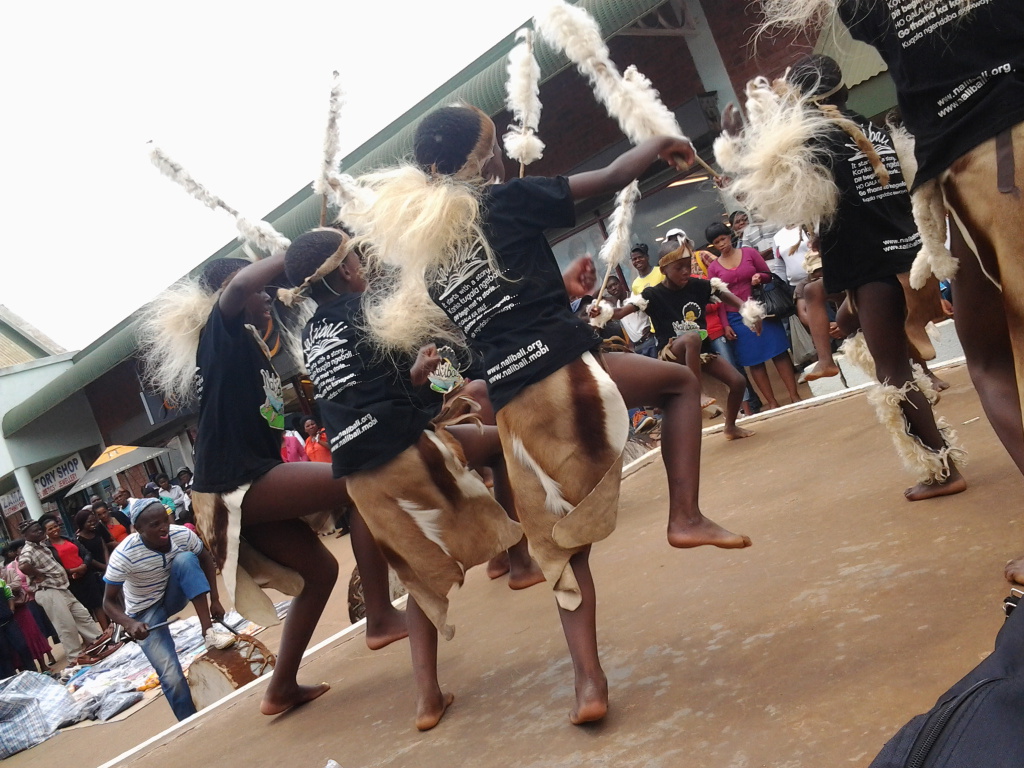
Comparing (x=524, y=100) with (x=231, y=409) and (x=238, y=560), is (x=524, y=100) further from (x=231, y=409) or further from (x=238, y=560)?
(x=238, y=560)

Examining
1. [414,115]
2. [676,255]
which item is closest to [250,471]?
[676,255]

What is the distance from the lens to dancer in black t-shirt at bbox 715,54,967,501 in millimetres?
3178

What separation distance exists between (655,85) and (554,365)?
9931mm

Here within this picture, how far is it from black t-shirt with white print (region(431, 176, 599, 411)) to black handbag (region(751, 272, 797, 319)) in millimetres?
5605

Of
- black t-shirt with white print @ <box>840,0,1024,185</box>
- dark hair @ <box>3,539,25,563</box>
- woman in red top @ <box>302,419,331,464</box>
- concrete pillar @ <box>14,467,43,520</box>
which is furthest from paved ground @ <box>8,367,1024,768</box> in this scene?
concrete pillar @ <box>14,467,43,520</box>

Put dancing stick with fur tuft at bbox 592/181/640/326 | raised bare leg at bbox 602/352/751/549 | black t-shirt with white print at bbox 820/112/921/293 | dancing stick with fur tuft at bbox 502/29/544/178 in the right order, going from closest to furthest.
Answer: raised bare leg at bbox 602/352/751/549 → dancing stick with fur tuft at bbox 502/29/544/178 → black t-shirt with white print at bbox 820/112/921/293 → dancing stick with fur tuft at bbox 592/181/640/326

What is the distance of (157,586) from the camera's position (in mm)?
6066

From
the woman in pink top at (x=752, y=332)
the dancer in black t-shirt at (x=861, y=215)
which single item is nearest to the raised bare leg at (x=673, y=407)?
the dancer in black t-shirt at (x=861, y=215)

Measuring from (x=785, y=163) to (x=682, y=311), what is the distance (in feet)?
→ 12.3

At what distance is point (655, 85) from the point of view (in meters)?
11.4

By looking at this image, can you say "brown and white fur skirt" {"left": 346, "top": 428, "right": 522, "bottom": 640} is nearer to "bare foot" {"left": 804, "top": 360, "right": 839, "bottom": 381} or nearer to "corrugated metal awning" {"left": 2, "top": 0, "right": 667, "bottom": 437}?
"bare foot" {"left": 804, "top": 360, "right": 839, "bottom": 381}

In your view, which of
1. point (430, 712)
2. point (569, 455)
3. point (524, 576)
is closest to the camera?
point (569, 455)

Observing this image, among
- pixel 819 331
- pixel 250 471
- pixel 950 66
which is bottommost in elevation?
pixel 819 331

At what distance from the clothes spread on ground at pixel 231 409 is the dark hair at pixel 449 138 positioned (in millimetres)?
1180
